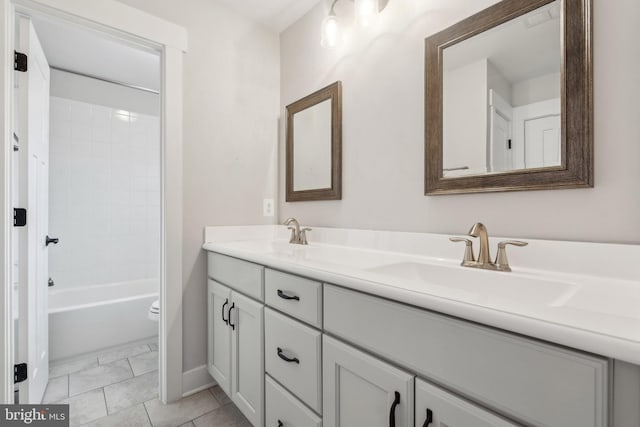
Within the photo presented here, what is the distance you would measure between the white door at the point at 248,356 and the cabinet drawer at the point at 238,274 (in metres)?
0.05

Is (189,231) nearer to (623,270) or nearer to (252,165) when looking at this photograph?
(252,165)

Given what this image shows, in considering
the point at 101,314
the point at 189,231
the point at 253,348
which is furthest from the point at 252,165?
the point at 101,314

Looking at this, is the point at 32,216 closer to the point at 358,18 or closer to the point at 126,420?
the point at 126,420

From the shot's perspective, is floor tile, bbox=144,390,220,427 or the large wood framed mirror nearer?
the large wood framed mirror

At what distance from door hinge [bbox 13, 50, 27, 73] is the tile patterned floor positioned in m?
1.70

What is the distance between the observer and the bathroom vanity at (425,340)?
1.62 ft

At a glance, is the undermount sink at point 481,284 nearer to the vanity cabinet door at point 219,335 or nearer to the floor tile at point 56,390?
the vanity cabinet door at point 219,335

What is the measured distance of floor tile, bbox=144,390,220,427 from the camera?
151 cm

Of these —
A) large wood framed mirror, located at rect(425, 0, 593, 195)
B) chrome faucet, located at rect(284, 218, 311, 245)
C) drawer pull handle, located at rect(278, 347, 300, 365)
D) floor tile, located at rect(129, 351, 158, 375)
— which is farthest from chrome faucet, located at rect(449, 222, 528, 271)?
floor tile, located at rect(129, 351, 158, 375)

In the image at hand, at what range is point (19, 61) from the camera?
1.36 meters

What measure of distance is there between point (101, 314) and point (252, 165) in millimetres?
1631

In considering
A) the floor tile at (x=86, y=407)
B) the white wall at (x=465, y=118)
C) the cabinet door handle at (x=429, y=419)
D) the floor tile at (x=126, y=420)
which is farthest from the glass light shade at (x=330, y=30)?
the floor tile at (x=86, y=407)

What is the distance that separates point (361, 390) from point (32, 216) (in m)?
1.73

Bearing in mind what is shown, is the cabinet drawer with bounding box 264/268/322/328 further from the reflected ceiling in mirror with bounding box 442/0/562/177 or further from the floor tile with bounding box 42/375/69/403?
the floor tile with bounding box 42/375/69/403
